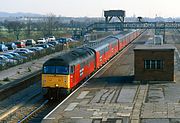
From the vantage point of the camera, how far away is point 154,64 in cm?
3162

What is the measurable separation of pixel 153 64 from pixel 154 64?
3.2 inches

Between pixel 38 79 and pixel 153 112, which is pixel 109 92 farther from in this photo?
pixel 38 79

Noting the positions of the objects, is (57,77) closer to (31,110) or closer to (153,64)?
(31,110)

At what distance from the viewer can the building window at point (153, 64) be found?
1243 inches

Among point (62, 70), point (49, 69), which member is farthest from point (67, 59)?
point (49, 69)

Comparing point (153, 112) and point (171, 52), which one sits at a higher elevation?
point (171, 52)

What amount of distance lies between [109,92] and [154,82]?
5.67 meters

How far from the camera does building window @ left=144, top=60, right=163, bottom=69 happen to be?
104ft

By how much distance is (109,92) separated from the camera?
27.4 m

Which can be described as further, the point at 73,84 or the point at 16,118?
the point at 73,84

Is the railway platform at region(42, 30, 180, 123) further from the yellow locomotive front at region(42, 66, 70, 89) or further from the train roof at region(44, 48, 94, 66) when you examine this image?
the train roof at region(44, 48, 94, 66)

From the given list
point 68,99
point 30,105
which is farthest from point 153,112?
point 30,105

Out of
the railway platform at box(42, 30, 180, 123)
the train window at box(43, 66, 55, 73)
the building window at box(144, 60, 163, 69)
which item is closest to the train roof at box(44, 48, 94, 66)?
the train window at box(43, 66, 55, 73)

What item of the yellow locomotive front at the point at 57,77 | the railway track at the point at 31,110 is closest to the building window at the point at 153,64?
the railway track at the point at 31,110
